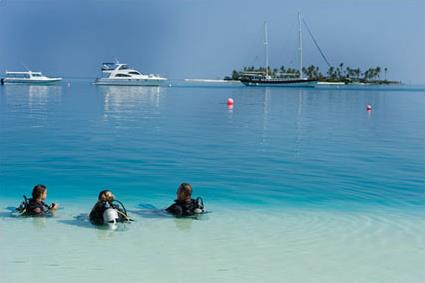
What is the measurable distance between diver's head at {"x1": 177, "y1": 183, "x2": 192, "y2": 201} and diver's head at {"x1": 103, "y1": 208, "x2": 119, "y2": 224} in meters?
1.31

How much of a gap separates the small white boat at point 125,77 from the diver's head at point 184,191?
86.3 metres

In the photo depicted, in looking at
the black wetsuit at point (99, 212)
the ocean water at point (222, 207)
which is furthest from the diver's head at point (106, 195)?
the ocean water at point (222, 207)

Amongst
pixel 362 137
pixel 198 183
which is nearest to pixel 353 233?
pixel 198 183

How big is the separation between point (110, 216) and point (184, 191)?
147 cm

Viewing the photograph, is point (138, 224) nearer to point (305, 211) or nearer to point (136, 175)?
point (305, 211)

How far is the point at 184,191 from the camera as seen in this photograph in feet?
31.4

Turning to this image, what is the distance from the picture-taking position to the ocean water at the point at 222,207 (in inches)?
293

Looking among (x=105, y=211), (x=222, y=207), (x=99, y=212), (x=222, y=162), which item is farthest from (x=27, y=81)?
(x=105, y=211)

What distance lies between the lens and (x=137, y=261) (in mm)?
7531

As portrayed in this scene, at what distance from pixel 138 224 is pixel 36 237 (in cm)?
175

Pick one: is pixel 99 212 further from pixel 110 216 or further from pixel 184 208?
pixel 184 208

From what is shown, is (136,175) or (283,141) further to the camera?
(283,141)

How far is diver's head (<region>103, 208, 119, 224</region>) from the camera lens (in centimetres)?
880

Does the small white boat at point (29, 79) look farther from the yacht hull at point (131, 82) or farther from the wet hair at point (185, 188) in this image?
the wet hair at point (185, 188)
